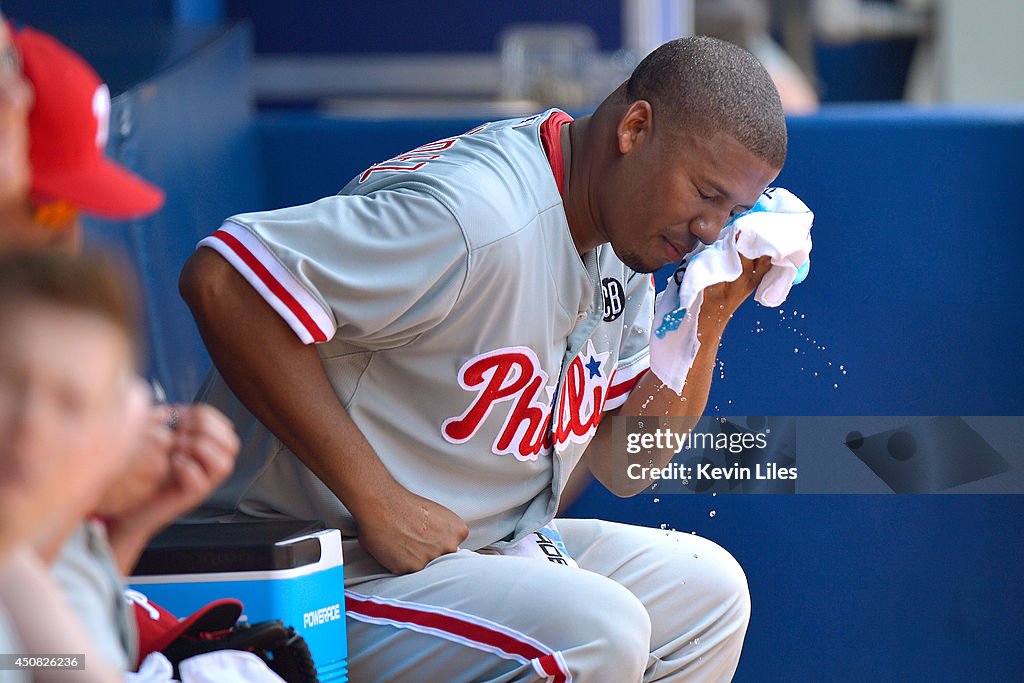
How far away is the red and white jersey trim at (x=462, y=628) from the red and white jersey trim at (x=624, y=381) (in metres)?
0.61

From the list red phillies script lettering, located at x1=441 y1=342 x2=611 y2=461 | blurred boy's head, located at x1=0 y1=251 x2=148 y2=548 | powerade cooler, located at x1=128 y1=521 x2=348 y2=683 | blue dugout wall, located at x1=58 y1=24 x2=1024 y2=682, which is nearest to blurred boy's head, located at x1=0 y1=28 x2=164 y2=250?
blurred boy's head, located at x1=0 y1=251 x2=148 y2=548

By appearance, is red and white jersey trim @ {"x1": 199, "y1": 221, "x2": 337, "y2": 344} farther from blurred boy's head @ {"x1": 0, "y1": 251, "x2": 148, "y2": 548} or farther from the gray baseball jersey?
blurred boy's head @ {"x1": 0, "y1": 251, "x2": 148, "y2": 548}

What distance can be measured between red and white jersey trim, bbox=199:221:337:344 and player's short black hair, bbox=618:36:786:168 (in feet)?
1.97

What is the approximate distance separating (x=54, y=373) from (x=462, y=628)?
986 mm

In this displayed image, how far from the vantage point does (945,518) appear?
297cm

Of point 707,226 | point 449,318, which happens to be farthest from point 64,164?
point 707,226

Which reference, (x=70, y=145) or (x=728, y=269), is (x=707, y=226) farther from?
(x=70, y=145)

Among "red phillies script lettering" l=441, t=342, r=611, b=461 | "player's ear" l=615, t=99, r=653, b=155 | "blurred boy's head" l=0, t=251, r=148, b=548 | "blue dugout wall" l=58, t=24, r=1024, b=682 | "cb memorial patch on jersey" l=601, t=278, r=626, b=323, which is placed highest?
"blurred boy's head" l=0, t=251, r=148, b=548

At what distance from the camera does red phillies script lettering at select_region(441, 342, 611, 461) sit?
1.98 meters

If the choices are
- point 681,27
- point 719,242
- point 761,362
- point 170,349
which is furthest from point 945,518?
point 681,27

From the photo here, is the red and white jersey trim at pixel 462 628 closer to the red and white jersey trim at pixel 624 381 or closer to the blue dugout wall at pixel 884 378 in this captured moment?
the red and white jersey trim at pixel 624 381

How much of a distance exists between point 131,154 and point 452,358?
895 mm

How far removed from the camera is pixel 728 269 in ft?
6.81

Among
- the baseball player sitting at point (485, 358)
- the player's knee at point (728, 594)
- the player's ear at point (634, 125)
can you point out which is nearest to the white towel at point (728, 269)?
the baseball player sitting at point (485, 358)
